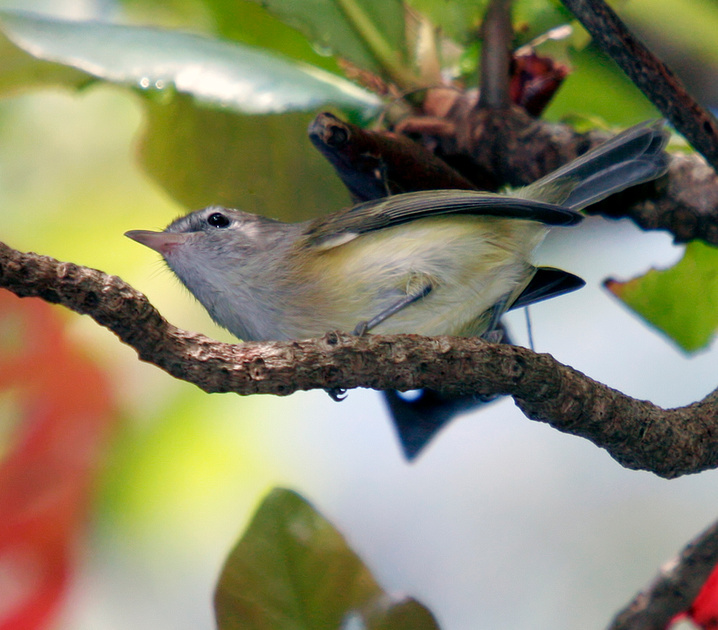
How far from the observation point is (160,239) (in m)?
0.72

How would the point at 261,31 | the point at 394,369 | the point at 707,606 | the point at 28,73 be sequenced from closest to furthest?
the point at 394,369 < the point at 707,606 < the point at 28,73 < the point at 261,31

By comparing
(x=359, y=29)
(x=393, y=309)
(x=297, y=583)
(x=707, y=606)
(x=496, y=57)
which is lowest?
(x=707, y=606)

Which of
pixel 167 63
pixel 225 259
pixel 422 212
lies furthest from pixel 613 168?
pixel 167 63

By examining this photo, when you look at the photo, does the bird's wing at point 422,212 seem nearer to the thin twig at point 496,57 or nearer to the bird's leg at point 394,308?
the bird's leg at point 394,308

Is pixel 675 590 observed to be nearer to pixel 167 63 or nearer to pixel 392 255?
pixel 392 255

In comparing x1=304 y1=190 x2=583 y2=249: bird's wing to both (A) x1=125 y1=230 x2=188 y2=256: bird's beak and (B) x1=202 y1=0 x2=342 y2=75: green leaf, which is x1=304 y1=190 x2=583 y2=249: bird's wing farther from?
(B) x1=202 y1=0 x2=342 y2=75: green leaf

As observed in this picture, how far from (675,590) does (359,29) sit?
838mm

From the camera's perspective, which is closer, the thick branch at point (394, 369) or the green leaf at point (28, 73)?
the thick branch at point (394, 369)

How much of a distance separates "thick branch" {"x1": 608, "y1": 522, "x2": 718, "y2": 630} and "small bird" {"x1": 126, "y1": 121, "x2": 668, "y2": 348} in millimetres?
344

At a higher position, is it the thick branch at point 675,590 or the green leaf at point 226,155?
the green leaf at point 226,155

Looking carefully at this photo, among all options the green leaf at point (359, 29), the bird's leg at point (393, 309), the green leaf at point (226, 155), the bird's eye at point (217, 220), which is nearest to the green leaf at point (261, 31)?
the green leaf at point (359, 29)

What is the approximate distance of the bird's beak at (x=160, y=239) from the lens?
27.7 inches

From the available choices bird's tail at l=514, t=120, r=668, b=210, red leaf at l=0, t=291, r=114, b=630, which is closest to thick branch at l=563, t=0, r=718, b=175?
bird's tail at l=514, t=120, r=668, b=210

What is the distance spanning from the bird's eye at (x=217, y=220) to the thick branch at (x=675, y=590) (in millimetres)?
657
